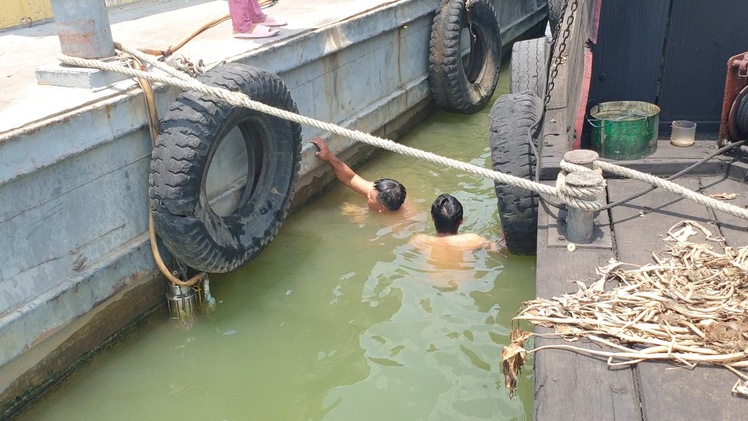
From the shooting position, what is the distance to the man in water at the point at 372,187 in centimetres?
556

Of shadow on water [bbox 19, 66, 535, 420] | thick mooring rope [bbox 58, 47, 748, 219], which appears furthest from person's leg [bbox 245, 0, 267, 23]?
shadow on water [bbox 19, 66, 535, 420]

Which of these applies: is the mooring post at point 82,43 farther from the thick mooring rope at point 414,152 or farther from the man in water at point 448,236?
the man in water at point 448,236

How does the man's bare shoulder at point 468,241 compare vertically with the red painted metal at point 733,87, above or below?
below

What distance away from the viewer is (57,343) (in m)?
3.84

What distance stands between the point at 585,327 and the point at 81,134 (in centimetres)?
278

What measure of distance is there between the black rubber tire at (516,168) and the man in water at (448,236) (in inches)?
17.7

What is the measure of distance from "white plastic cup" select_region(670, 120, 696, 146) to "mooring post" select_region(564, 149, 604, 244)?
0.97 m

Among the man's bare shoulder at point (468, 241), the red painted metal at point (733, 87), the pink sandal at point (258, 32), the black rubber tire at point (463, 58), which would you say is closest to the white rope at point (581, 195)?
the red painted metal at point (733, 87)

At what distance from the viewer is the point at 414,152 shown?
3838 millimetres

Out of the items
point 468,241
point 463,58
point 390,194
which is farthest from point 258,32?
point 463,58

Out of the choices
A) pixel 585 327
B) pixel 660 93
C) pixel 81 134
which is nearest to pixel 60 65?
pixel 81 134

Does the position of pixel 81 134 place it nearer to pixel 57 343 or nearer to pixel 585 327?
pixel 57 343

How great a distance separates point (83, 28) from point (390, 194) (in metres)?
2.52

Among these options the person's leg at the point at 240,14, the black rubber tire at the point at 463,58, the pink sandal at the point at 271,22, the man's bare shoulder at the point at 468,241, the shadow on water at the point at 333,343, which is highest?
the person's leg at the point at 240,14
